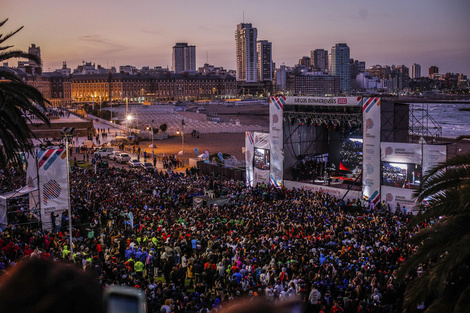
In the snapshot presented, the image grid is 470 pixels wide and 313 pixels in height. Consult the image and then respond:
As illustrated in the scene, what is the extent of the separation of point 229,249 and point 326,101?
13.7m

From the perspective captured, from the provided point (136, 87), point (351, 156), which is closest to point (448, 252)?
point (351, 156)

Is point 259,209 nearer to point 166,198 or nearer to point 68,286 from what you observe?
point 166,198

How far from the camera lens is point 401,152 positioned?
21.8 m

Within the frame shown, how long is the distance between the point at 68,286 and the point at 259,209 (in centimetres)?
1754

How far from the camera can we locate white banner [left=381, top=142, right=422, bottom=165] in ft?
69.2

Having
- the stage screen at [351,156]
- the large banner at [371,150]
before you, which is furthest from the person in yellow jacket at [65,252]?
the stage screen at [351,156]

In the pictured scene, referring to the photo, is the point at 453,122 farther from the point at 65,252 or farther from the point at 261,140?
the point at 65,252

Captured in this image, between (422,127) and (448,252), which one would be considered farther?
(422,127)

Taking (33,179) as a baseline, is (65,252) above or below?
below

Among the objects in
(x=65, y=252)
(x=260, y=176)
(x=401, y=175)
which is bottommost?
(x=260, y=176)

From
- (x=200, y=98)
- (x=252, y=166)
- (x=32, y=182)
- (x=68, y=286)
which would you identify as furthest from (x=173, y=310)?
(x=200, y=98)

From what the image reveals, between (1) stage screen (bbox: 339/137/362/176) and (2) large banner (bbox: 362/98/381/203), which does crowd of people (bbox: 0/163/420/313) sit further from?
(1) stage screen (bbox: 339/137/362/176)

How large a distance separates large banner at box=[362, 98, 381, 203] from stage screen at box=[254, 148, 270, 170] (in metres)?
6.48

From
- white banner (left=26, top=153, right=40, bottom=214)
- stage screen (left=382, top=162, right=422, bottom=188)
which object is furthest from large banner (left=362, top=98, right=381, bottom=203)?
white banner (left=26, top=153, right=40, bottom=214)
